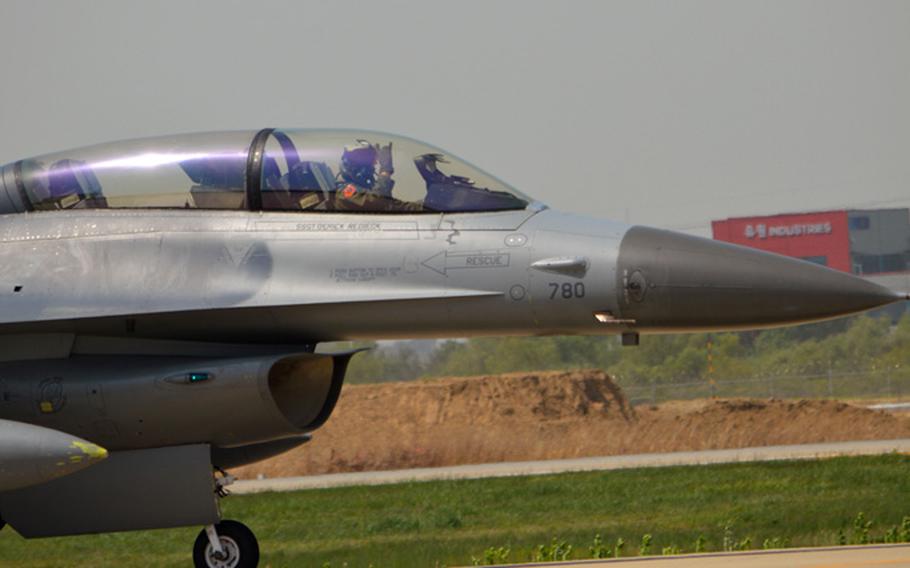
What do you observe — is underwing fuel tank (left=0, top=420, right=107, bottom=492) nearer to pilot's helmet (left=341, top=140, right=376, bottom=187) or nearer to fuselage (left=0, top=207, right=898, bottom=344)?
fuselage (left=0, top=207, right=898, bottom=344)

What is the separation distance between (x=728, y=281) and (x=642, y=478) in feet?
41.1

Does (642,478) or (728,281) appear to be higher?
(728,281)

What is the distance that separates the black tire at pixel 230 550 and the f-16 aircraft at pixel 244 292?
0.01 meters

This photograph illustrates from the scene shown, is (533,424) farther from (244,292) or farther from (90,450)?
(90,450)

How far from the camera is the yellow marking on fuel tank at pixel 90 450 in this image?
9492 millimetres

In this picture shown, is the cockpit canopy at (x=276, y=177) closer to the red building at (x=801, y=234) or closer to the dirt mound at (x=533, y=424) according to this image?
the dirt mound at (x=533, y=424)

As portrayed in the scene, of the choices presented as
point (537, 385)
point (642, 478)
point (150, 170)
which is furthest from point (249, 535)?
point (537, 385)

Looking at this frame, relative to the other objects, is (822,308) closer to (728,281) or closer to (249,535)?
(728,281)

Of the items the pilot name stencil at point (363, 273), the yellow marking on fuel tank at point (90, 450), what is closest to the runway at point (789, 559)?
the pilot name stencil at point (363, 273)

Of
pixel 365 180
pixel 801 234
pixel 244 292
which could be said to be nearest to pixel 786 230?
pixel 801 234

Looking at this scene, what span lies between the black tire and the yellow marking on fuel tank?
48.2 inches

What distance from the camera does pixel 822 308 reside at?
939cm

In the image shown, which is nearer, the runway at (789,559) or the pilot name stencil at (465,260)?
the pilot name stencil at (465,260)

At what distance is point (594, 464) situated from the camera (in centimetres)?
2683
